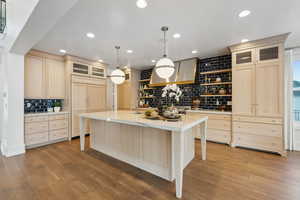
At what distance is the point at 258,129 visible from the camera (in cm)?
313

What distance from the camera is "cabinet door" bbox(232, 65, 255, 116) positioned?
322 cm

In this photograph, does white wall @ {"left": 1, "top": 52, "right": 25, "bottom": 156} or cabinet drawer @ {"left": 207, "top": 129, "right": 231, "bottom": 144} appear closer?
white wall @ {"left": 1, "top": 52, "right": 25, "bottom": 156}

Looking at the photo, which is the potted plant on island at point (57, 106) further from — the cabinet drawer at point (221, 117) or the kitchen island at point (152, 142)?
the cabinet drawer at point (221, 117)

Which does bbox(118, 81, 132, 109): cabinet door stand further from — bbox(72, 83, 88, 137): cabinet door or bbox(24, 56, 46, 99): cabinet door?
bbox(24, 56, 46, 99): cabinet door

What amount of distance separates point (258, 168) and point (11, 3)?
4.84m

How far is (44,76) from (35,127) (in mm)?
1432

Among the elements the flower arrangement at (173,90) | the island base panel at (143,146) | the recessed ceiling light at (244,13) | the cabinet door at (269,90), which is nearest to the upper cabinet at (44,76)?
the island base panel at (143,146)

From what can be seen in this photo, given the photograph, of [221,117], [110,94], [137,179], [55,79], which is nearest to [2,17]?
[55,79]

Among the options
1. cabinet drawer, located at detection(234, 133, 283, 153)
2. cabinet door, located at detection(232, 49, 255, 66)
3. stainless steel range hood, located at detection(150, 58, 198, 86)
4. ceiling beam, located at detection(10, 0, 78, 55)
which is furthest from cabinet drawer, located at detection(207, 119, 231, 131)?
ceiling beam, located at detection(10, 0, 78, 55)

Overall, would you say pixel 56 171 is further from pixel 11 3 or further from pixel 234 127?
pixel 234 127

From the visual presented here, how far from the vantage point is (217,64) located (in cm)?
424

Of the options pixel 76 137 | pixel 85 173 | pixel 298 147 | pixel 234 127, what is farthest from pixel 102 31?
pixel 298 147

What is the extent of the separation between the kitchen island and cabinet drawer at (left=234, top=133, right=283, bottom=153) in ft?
4.44

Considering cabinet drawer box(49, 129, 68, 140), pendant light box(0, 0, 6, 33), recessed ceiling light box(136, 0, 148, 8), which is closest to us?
recessed ceiling light box(136, 0, 148, 8)
